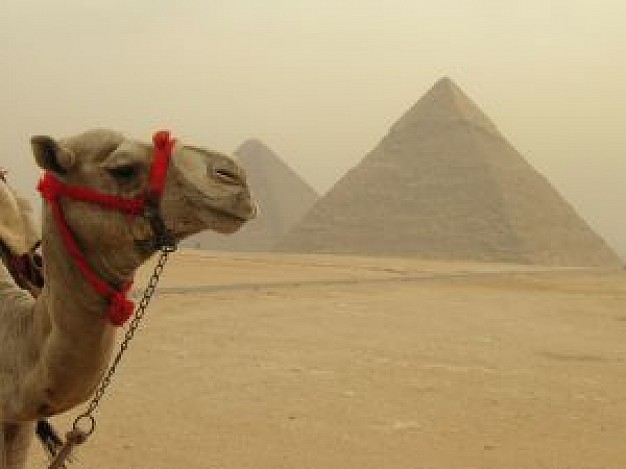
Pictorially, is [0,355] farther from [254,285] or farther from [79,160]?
[254,285]

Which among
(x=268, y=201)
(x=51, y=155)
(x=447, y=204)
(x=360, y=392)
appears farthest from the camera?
(x=268, y=201)

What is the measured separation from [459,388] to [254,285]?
44.9ft

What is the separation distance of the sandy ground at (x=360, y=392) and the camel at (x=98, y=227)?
326 centimetres

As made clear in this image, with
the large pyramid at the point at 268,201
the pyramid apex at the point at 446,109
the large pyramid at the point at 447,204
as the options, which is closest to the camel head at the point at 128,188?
the large pyramid at the point at 447,204

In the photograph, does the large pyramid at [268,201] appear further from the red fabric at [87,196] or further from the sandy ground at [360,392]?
the red fabric at [87,196]

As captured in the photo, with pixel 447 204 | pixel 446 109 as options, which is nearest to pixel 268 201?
pixel 446 109

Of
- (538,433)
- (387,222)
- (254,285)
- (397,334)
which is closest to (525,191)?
(387,222)

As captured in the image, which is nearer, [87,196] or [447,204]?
[87,196]

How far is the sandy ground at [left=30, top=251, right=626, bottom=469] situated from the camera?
5898mm

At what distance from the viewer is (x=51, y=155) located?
86.7 inches

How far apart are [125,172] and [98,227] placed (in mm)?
155

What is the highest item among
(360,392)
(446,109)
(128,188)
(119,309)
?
(128,188)

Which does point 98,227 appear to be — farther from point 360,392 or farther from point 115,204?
point 360,392

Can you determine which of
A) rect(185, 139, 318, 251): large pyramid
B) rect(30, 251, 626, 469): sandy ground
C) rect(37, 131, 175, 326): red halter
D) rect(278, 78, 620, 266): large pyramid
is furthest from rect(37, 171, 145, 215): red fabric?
rect(185, 139, 318, 251): large pyramid
